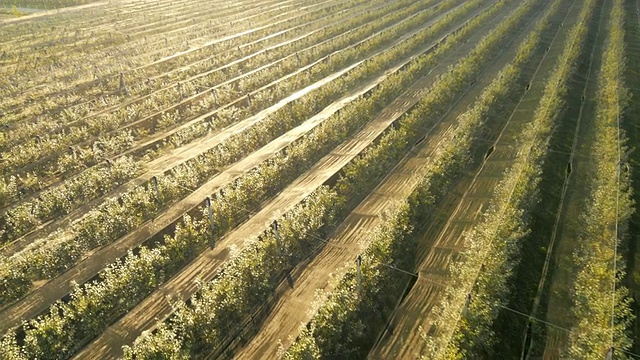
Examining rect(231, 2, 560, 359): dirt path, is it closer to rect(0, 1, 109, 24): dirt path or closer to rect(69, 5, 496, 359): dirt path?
rect(69, 5, 496, 359): dirt path

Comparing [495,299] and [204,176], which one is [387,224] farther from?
[204,176]

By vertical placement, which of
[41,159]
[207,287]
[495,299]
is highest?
[41,159]

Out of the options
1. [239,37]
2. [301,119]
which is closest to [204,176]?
[301,119]

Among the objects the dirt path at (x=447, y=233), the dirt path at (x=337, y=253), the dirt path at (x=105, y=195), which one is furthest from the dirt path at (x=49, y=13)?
the dirt path at (x=447, y=233)

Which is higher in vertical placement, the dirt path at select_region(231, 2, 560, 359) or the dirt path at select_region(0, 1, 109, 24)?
the dirt path at select_region(0, 1, 109, 24)

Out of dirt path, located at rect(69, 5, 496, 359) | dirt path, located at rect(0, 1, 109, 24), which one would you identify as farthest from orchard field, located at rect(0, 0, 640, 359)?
dirt path, located at rect(0, 1, 109, 24)

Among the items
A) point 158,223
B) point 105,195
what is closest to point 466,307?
point 158,223

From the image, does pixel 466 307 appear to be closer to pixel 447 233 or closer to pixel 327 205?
pixel 447 233
